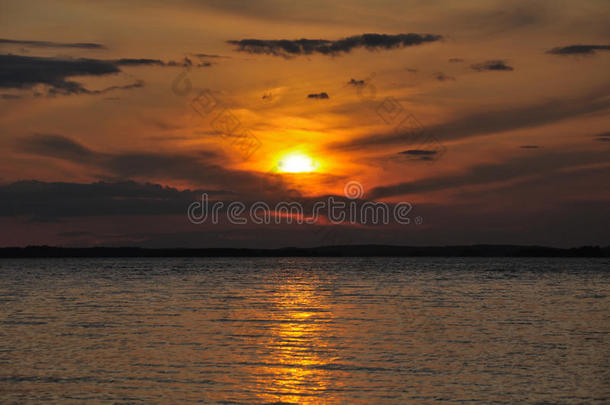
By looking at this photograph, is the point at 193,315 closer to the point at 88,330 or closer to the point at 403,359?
the point at 88,330

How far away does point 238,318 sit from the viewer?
51.1 metres

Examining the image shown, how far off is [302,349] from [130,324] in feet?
54.6

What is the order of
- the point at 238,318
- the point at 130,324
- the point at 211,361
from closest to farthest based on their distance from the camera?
the point at 211,361
the point at 130,324
the point at 238,318

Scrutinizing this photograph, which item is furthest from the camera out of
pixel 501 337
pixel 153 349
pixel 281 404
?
pixel 501 337

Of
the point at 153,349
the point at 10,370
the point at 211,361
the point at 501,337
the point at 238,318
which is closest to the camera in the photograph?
the point at 10,370

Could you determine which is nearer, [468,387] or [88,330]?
[468,387]

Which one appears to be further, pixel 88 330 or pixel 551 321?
pixel 551 321

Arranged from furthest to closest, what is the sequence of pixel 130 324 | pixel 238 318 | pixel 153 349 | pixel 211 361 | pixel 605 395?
pixel 238 318 → pixel 130 324 → pixel 153 349 → pixel 211 361 → pixel 605 395

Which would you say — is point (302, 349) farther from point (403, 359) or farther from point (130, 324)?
point (130, 324)

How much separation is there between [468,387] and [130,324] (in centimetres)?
2740

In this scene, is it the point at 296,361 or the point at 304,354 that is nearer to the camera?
the point at 296,361

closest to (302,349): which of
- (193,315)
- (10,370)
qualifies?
(10,370)

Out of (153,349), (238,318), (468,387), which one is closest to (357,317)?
(238,318)

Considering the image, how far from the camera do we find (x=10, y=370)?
30078mm
